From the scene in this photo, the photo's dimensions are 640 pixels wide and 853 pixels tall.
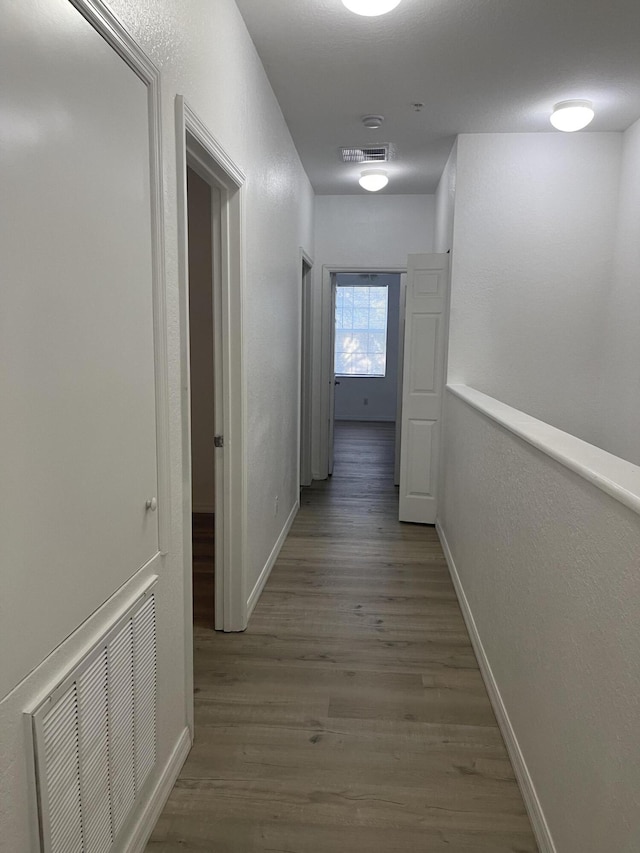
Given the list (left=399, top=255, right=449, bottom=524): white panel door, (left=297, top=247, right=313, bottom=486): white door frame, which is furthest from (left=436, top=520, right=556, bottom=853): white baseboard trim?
(left=297, top=247, right=313, bottom=486): white door frame

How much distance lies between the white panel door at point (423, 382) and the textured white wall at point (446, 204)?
0.25 m

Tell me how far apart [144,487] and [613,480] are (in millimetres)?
1115

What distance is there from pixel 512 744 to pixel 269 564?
1.85 metres

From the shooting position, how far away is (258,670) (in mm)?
2611

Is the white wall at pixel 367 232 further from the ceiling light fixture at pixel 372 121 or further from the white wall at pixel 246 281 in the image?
the ceiling light fixture at pixel 372 121

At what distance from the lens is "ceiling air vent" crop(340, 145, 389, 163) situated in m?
4.33

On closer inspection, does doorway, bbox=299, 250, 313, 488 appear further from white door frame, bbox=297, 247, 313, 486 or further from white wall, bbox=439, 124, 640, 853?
white wall, bbox=439, 124, 640, 853

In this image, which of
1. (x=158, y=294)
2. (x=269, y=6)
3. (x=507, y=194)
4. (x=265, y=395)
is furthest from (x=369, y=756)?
(x=507, y=194)

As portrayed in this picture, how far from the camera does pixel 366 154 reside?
4.46 m

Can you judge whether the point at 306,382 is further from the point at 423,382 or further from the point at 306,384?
the point at 423,382

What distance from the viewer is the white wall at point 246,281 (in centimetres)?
108

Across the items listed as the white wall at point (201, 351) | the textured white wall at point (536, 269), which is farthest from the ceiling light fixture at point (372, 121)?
the white wall at point (201, 351)

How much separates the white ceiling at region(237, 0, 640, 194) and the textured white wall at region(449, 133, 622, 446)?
21 cm

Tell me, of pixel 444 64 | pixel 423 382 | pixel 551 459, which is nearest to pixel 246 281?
pixel 444 64
